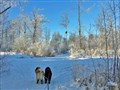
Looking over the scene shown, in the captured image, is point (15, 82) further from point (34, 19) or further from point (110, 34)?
point (34, 19)

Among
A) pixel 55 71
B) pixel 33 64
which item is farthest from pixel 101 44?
pixel 33 64

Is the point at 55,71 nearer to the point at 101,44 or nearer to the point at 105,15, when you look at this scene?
the point at 101,44

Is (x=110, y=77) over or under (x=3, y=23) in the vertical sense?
under

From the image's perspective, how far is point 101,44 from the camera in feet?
24.4

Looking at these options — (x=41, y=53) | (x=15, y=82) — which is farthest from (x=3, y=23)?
(x=41, y=53)

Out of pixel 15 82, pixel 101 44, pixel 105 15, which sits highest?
pixel 105 15

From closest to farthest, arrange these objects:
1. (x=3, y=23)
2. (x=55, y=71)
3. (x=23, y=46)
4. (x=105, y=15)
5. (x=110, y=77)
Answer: (x=105, y=15), (x=110, y=77), (x=3, y=23), (x=55, y=71), (x=23, y=46)

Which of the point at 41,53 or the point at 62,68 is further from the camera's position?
the point at 41,53

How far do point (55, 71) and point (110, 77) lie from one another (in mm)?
9335

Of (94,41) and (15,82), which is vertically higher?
(94,41)

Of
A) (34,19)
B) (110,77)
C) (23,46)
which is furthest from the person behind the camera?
(34,19)

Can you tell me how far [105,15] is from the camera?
6176mm

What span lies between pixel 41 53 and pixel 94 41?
19.7 m

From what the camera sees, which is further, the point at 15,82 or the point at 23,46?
the point at 23,46
